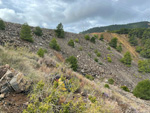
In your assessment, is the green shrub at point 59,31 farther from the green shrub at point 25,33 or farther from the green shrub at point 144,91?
the green shrub at point 144,91

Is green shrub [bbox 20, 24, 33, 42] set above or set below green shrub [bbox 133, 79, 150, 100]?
above

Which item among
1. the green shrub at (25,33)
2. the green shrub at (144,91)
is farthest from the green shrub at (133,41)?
the green shrub at (25,33)

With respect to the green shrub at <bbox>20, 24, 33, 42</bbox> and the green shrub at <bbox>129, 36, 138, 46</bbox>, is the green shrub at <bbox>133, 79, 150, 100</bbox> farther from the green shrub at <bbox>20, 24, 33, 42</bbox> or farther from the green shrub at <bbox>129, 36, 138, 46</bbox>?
the green shrub at <bbox>129, 36, 138, 46</bbox>

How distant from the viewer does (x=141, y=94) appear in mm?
10844

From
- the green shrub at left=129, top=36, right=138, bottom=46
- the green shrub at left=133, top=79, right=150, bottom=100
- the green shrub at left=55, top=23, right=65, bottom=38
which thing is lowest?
the green shrub at left=133, top=79, right=150, bottom=100

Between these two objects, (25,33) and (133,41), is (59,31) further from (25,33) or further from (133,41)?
(133,41)

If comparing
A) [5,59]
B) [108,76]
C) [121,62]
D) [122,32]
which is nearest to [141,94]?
[108,76]

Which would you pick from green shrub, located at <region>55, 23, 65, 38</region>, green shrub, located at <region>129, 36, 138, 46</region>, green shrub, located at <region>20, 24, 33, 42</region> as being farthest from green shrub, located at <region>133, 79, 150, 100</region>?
green shrub, located at <region>129, 36, 138, 46</region>

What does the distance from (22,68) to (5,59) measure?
1.02 m

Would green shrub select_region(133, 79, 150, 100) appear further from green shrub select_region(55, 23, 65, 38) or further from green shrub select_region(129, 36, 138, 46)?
green shrub select_region(129, 36, 138, 46)

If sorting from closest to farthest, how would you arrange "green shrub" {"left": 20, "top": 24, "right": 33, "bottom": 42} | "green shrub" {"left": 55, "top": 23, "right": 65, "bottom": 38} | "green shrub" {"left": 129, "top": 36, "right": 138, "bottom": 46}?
"green shrub" {"left": 20, "top": 24, "right": 33, "bottom": 42}
"green shrub" {"left": 55, "top": 23, "right": 65, "bottom": 38}
"green shrub" {"left": 129, "top": 36, "right": 138, "bottom": 46}

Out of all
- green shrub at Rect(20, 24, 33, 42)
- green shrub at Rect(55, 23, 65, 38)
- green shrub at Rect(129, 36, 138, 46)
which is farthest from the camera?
green shrub at Rect(129, 36, 138, 46)

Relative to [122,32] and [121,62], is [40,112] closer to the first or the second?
[121,62]

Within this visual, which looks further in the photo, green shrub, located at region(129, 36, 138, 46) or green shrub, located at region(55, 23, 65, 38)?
green shrub, located at region(129, 36, 138, 46)
